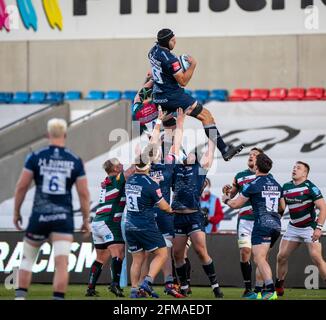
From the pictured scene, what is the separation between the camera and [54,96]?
1089 inches

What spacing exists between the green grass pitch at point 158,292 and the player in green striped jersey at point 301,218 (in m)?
0.49

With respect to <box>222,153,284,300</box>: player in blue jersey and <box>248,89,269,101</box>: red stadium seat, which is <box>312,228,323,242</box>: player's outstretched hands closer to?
<box>222,153,284,300</box>: player in blue jersey

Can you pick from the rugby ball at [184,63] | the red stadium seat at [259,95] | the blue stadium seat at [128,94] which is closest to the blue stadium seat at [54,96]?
the blue stadium seat at [128,94]

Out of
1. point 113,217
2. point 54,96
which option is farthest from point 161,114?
point 54,96

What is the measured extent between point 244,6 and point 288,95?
2.56 m

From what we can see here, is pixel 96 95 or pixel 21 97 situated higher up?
pixel 21 97

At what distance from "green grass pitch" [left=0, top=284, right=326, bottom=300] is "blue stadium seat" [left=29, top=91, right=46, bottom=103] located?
960 centimetres

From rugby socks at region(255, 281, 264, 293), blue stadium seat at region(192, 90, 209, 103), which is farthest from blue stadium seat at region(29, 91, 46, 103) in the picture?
rugby socks at region(255, 281, 264, 293)

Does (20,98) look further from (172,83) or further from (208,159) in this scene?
(208,159)

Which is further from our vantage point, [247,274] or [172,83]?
[247,274]

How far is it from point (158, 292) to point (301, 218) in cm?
249

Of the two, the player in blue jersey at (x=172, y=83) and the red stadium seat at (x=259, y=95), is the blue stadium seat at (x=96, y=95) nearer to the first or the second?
the red stadium seat at (x=259, y=95)
